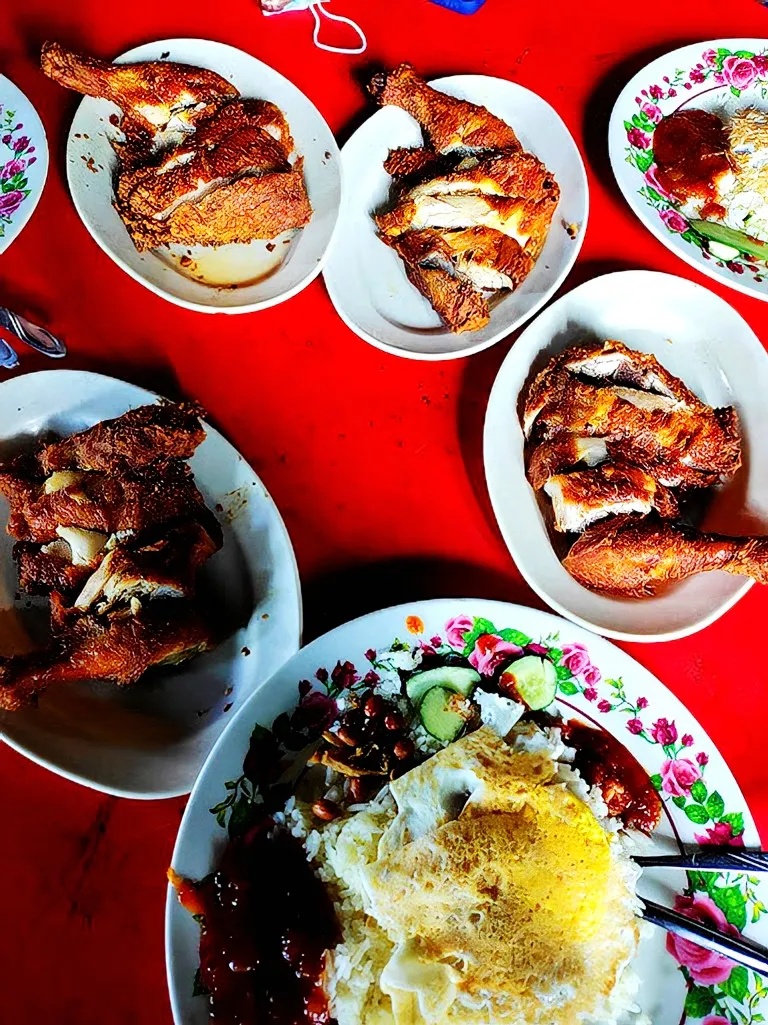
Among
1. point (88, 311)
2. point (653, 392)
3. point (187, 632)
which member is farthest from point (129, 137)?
point (653, 392)

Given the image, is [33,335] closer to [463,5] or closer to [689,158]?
[463,5]

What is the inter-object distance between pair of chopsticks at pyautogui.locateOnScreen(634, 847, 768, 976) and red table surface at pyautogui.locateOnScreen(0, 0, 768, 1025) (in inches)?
9.8

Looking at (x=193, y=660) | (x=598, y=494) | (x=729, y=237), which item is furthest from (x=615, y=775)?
(x=729, y=237)

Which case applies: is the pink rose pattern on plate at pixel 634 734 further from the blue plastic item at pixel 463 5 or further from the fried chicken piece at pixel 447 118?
the blue plastic item at pixel 463 5

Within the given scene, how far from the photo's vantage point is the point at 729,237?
2322mm

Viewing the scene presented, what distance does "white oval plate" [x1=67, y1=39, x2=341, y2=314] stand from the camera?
205cm

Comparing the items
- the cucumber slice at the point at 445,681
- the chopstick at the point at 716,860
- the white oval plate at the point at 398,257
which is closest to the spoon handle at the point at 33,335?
the white oval plate at the point at 398,257

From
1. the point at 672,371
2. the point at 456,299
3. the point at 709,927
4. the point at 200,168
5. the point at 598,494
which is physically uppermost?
the point at 200,168

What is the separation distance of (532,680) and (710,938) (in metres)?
0.66

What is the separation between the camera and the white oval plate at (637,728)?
5.81ft

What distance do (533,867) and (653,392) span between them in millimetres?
1225

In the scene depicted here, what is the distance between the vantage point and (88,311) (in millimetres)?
2182

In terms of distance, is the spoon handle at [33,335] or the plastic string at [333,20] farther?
the plastic string at [333,20]

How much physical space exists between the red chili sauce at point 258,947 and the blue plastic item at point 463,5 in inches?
102
